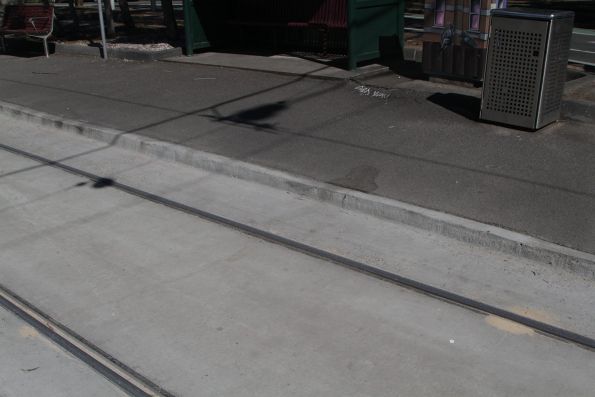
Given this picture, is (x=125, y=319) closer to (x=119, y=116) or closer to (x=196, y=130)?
(x=196, y=130)

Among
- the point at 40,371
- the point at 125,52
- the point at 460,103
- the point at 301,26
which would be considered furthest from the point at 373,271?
the point at 125,52

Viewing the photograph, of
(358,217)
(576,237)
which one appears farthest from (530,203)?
(358,217)

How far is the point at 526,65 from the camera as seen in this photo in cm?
809

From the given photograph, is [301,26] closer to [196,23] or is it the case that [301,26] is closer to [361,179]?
[196,23]

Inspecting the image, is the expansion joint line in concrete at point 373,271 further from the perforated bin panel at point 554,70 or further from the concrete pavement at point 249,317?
the perforated bin panel at point 554,70

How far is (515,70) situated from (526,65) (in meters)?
0.14

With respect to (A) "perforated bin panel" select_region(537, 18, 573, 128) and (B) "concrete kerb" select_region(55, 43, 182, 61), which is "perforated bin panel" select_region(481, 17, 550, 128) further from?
(B) "concrete kerb" select_region(55, 43, 182, 61)

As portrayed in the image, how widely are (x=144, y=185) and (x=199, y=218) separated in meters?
1.27

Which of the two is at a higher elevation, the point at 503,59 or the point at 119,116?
the point at 503,59

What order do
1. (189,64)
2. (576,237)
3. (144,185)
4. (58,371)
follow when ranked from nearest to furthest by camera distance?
(58,371), (576,237), (144,185), (189,64)

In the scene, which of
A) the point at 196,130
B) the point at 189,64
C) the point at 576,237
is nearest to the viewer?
the point at 576,237

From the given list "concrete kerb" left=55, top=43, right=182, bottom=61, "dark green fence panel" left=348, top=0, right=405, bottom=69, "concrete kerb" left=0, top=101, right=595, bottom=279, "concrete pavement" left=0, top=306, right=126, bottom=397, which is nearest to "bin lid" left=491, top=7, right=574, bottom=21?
"concrete kerb" left=0, top=101, right=595, bottom=279

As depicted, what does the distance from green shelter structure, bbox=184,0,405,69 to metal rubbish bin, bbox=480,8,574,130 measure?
11.4 ft

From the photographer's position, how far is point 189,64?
44.8 feet
